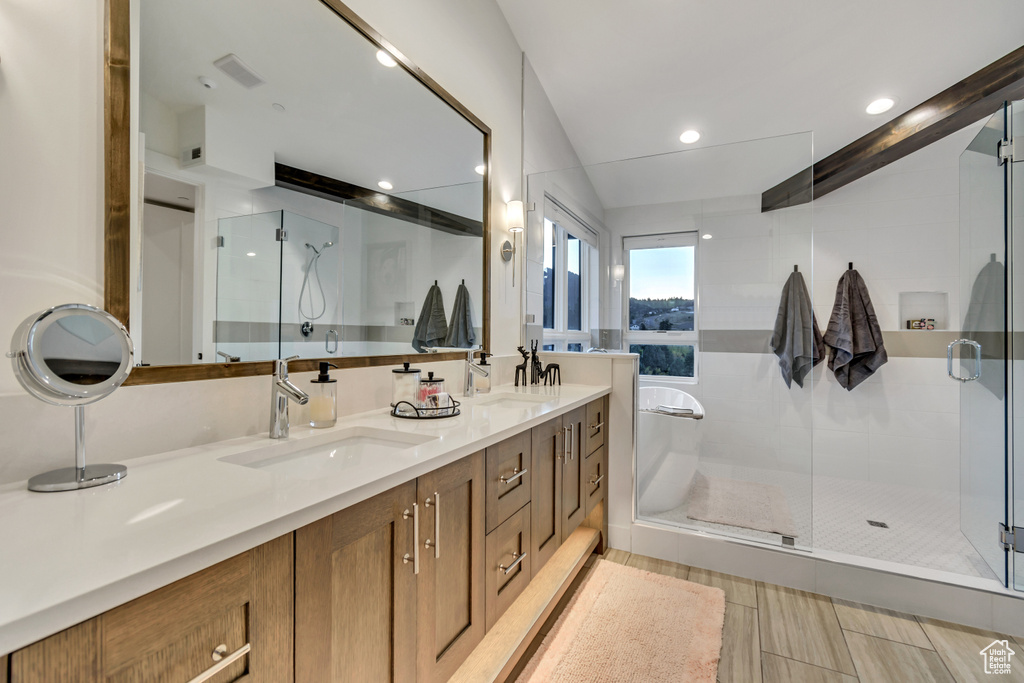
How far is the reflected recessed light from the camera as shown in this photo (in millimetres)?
3223

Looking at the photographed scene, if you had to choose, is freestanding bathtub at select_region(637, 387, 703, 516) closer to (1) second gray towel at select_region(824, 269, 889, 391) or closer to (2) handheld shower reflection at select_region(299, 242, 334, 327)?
(2) handheld shower reflection at select_region(299, 242, 334, 327)

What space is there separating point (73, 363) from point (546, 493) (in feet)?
4.67

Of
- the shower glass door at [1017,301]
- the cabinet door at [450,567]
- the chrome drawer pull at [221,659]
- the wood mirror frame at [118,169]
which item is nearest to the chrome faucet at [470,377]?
the cabinet door at [450,567]

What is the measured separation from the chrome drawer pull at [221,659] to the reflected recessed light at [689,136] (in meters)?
3.64

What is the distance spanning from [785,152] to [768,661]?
2.20 m

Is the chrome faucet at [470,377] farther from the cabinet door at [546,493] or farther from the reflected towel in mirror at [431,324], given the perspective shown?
the cabinet door at [546,493]

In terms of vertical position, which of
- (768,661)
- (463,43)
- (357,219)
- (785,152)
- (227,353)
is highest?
(463,43)

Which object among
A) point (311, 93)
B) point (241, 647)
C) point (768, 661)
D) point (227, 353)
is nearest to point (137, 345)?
point (227, 353)

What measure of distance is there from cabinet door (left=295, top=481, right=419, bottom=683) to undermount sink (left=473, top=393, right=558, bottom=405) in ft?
3.47

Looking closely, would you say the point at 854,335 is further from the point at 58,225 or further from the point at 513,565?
the point at 58,225

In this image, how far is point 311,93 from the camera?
54.2 inches

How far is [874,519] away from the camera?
282cm

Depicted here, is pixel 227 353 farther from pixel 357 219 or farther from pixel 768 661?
pixel 768 661

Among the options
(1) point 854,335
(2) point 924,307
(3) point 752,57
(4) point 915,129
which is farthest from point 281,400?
(2) point 924,307
